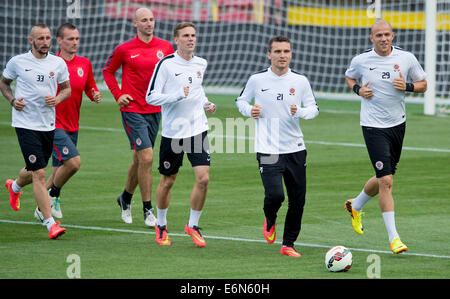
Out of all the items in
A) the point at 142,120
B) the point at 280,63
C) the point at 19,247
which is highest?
the point at 280,63

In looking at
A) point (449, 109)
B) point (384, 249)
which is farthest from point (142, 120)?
point (449, 109)

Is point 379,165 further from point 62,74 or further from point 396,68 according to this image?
point 62,74

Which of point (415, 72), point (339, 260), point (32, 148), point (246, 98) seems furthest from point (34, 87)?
point (415, 72)

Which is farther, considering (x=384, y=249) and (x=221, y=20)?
(x=221, y=20)

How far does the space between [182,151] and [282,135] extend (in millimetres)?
1214

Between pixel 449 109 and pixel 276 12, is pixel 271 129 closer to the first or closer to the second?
pixel 449 109

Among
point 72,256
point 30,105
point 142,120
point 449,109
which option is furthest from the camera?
point 449,109

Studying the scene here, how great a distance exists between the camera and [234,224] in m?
11.1

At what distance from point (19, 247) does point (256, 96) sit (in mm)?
2777

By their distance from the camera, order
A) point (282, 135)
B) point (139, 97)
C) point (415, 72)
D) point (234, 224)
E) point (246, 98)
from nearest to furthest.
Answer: point (282, 135) → point (246, 98) → point (415, 72) → point (234, 224) → point (139, 97)

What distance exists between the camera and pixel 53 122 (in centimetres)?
1062

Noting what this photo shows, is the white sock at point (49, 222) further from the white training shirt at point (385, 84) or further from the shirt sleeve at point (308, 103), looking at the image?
the white training shirt at point (385, 84)

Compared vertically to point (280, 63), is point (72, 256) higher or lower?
Answer: lower

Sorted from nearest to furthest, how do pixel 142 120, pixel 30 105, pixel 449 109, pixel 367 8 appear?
pixel 30 105
pixel 142 120
pixel 449 109
pixel 367 8
